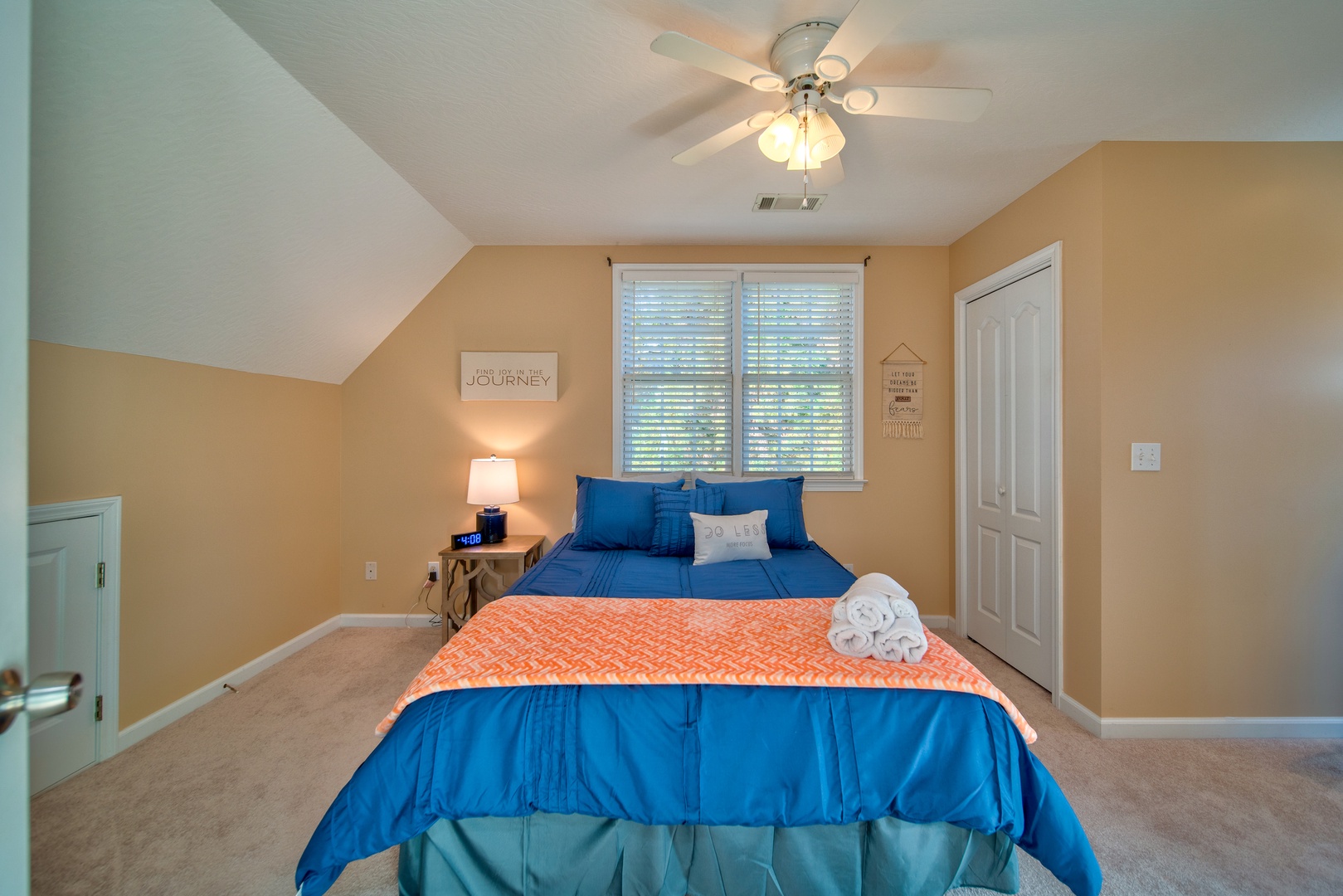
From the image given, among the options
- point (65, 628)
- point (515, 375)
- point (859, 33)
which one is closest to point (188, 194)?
point (65, 628)

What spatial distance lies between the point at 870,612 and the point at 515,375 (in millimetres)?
2623

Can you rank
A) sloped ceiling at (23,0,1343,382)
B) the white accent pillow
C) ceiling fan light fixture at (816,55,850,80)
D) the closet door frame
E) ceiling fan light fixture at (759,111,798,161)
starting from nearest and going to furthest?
1. ceiling fan light fixture at (816,55,850,80)
2. sloped ceiling at (23,0,1343,382)
3. ceiling fan light fixture at (759,111,798,161)
4. the closet door frame
5. the white accent pillow

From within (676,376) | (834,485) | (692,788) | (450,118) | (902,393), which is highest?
(450,118)

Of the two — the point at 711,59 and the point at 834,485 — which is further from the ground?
the point at 711,59

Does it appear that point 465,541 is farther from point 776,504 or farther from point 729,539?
point 776,504

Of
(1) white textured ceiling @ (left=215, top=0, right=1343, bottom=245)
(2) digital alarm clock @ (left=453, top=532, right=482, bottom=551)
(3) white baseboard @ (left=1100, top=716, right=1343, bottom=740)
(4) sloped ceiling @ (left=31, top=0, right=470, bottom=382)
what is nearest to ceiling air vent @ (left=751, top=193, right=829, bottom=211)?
(1) white textured ceiling @ (left=215, top=0, right=1343, bottom=245)

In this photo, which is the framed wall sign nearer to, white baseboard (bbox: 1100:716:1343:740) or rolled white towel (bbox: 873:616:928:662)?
rolled white towel (bbox: 873:616:928:662)

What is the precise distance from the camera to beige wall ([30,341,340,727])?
6.61 feet

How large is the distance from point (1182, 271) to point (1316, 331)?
23.5 inches

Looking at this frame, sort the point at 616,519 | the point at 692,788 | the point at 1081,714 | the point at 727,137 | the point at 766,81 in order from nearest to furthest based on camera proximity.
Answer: the point at 692,788
the point at 766,81
the point at 727,137
the point at 1081,714
the point at 616,519

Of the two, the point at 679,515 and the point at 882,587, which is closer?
the point at 882,587

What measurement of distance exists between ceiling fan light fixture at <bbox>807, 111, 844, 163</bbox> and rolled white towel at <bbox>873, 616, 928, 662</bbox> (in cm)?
151

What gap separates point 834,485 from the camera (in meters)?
3.44

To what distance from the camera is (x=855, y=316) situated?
3432mm
